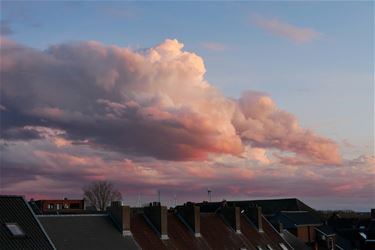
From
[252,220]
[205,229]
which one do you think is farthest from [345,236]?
[205,229]

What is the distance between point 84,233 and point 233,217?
25710 mm

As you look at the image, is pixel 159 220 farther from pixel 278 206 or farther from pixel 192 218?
pixel 278 206

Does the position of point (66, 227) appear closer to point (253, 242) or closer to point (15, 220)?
point (15, 220)

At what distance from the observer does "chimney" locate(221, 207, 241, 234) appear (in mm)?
72438

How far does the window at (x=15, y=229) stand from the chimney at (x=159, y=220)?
54.4ft

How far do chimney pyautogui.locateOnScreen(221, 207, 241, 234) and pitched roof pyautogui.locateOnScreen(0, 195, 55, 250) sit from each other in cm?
3047

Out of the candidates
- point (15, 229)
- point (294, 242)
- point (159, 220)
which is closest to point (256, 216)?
point (294, 242)

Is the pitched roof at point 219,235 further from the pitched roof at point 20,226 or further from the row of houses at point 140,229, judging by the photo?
the pitched roof at point 20,226

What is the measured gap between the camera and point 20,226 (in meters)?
47.1

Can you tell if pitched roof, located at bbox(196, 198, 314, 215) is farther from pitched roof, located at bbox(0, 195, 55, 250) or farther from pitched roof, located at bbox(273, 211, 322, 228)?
pitched roof, located at bbox(0, 195, 55, 250)

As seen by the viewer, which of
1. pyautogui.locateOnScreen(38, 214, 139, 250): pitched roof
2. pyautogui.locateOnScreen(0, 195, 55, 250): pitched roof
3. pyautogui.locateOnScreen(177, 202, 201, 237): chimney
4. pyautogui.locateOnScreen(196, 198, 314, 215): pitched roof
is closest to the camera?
pyautogui.locateOnScreen(0, 195, 55, 250): pitched roof

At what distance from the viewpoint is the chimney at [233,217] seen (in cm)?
7244

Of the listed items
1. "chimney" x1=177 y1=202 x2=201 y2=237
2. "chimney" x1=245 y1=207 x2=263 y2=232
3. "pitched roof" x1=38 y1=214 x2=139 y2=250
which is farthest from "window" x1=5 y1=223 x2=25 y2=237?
"chimney" x1=245 y1=207 x2=263 y2=232

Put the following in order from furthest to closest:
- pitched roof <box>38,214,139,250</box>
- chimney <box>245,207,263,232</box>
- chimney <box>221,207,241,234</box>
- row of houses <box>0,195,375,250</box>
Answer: chimney <box>245,207,263,232</box>
chimney <box>221,207,241,234</box>
pitched roof <box>38,214,139,250</box>
row of houses <box>0,195,375,250</box>
